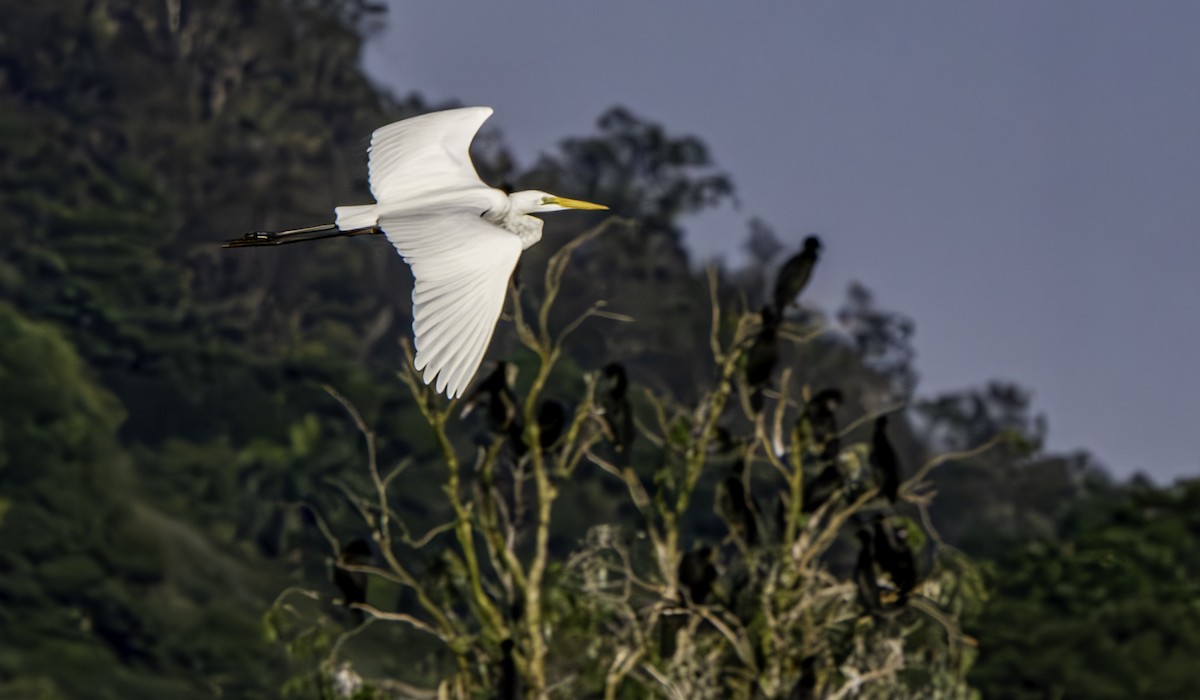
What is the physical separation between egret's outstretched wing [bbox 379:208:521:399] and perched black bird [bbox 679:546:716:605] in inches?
66.9

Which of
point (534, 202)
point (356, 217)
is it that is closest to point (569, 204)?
point (534, 202)

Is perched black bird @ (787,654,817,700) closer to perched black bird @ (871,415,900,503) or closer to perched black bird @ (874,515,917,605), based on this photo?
perched black bird @ (874,515,917,605)

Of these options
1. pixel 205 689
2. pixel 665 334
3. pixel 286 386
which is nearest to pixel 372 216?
pixel 205 689

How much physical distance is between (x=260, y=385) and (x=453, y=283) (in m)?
24.1

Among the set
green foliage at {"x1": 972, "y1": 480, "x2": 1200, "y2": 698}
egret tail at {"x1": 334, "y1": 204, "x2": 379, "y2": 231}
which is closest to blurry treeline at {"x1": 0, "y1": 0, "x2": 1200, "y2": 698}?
green foliage at {"x1": 972, "y1": 480, "x2": 1200, "y2": 698}

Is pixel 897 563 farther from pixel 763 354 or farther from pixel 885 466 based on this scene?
pixel 763 354

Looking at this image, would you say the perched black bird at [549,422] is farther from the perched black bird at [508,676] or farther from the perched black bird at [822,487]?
the perched black bird at [822,487]

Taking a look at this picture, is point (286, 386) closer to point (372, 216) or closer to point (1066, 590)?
point (1066, 590)

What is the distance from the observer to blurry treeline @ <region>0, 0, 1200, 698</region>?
2145 cm

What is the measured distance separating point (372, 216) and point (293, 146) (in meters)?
30.0

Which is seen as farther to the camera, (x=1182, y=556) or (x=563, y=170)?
(x=563, y=170)

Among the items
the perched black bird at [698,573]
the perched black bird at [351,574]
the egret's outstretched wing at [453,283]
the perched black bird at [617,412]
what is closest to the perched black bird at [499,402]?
the perched black bird at [617,412]

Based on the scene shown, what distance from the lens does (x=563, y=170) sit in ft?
105

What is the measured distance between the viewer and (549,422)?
289 inches
